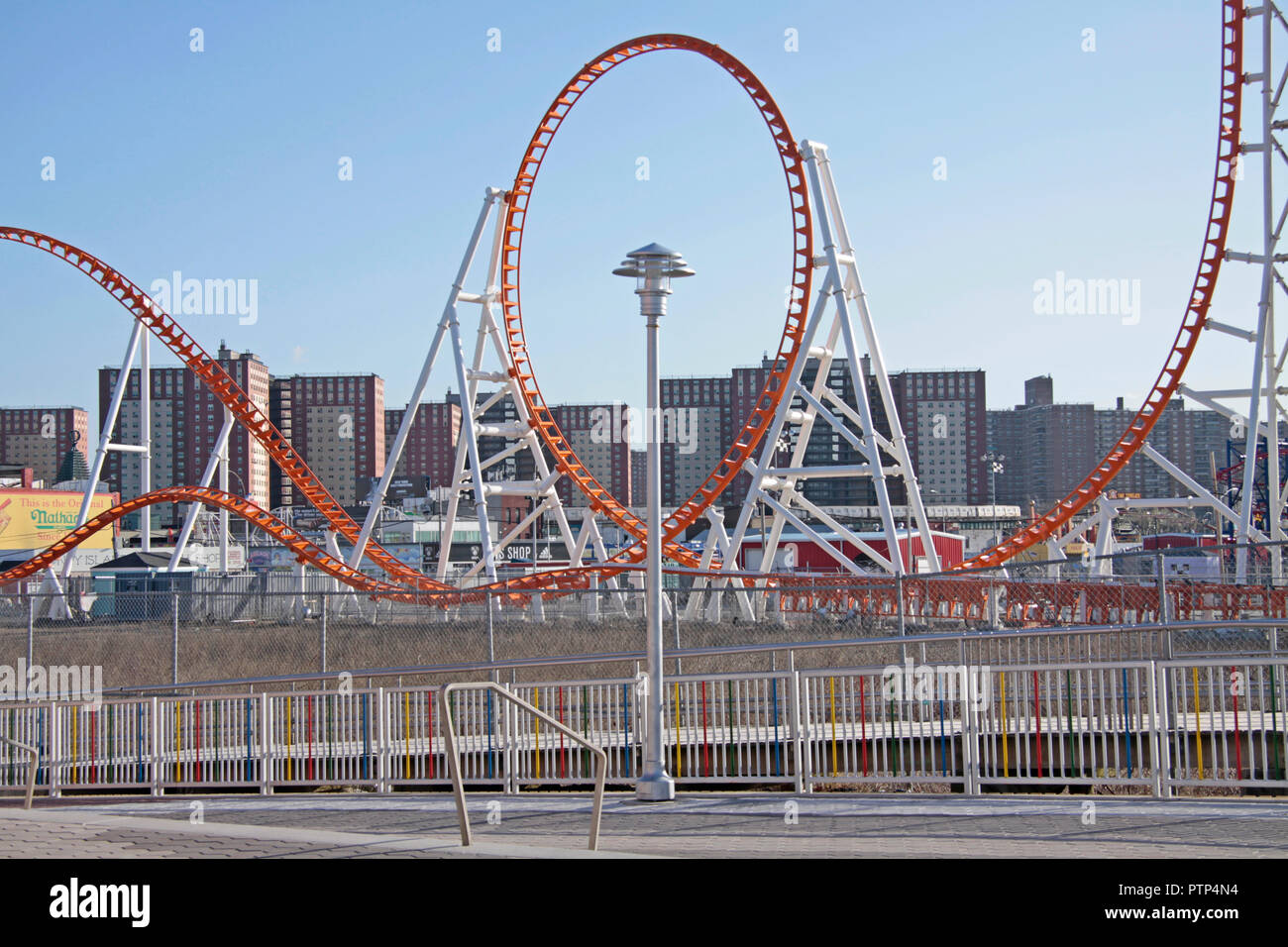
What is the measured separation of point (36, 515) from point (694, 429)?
90.3 meters

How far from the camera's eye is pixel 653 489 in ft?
28.9

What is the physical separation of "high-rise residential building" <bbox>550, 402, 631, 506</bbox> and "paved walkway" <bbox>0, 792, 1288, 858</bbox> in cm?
11337

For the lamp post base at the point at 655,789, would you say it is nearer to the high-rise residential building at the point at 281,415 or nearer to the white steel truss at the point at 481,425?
the white steel truss at the point at 481,425

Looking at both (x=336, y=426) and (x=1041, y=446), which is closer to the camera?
(x=336, y=426)

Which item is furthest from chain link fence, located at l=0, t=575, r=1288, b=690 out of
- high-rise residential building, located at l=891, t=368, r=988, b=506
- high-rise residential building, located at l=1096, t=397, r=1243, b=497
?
high-rise residential building, located at l=1096, t=397, r=1243, b=497

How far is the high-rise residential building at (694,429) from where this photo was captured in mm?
134750

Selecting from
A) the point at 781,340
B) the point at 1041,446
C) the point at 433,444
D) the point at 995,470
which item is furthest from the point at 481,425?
the point at 1041,446

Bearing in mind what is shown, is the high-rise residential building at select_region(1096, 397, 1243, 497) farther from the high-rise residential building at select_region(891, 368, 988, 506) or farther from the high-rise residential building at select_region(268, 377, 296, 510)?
the high-rise residential building at select_region(268, 377, 296, 510)

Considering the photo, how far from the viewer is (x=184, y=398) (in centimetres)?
12669

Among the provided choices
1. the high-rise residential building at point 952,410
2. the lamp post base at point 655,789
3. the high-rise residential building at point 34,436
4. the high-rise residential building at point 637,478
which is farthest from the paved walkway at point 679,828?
the high-rise residential building at point 34,436

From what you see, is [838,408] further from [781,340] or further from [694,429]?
[694,429]
